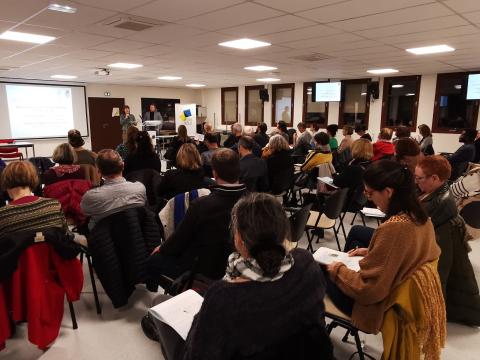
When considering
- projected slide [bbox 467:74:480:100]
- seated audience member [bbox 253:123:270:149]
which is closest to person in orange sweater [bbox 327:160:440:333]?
seated audience member [bbox 253:123:270:149]

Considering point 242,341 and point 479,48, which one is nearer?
point 242,341

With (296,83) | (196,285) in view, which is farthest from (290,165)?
(296,83)

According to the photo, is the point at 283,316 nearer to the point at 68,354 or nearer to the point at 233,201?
the point at 233,201

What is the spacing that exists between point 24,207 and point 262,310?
175cm

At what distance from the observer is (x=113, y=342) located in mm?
2252

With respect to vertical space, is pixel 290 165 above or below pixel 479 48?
below

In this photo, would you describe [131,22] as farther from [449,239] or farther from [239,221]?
[449,239]

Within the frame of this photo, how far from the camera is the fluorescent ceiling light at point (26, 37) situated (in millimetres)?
4242

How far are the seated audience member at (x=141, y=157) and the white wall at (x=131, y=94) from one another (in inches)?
327

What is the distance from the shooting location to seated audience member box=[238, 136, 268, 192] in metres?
3.87

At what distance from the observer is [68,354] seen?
2.13 meters

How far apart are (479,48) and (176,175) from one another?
4.93 meters

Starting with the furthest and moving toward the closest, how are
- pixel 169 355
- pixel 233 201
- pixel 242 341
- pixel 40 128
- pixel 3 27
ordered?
pixel 40 128 → pixel 3 27 → pixel 233 201 → pixel 169 355 → pixel 242 341

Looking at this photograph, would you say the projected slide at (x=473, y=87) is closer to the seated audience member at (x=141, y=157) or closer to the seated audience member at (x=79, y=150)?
the seated audience member at (x=141, y=157)
